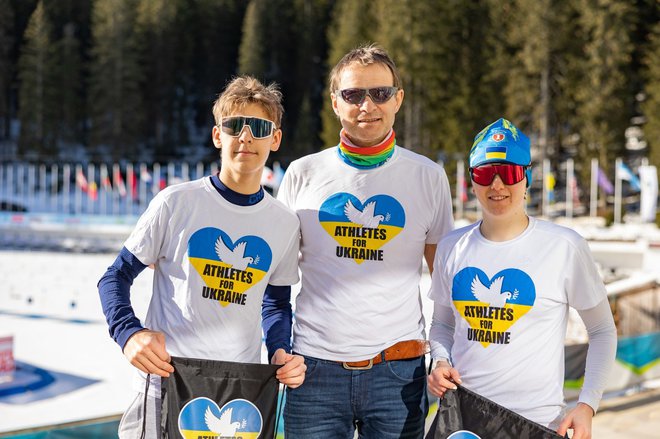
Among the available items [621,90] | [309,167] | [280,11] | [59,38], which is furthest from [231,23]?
[309,167]

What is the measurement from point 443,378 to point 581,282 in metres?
0.63

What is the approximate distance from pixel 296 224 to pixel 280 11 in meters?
60.8

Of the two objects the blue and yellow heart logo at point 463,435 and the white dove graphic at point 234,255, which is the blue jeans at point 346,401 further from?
the white dove graphic at point 234,255

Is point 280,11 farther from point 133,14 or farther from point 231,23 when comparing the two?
point 133,14

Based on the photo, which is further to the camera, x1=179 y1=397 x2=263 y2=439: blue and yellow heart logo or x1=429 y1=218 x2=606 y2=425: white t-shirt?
x1=179 y1=397 x2=263 y2=439: blue and yellow heart logo

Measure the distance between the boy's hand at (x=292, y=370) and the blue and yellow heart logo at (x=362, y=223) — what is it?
49cm

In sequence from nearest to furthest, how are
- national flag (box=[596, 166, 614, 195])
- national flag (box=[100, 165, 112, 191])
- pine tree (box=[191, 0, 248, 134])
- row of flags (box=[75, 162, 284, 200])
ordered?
national flag (box=[596, 166, 614, 195]), row of flags (box=[75, 162, 284, 200]), national flag (box=[100, 165, 112, 191]), pine tree (box=[191, 0, 248, 134])

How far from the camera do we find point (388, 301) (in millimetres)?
3104

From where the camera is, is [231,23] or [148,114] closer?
[148,114]

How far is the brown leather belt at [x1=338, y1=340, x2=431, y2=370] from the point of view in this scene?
3041mm

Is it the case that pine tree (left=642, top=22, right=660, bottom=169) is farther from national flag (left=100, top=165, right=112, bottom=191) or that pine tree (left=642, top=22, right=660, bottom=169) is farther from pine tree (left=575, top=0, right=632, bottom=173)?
national flag (left=100, top=165, right=112, bottom=191)

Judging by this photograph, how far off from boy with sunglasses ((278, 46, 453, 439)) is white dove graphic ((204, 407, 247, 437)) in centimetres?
→ 26

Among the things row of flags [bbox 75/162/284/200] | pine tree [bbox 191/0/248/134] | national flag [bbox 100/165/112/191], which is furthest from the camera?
pine tree [bbox 191/0/248/134]

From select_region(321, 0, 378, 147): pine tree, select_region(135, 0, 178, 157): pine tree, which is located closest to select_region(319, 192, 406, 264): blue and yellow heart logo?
select_region(321, 0, 378, 147): pine tree
